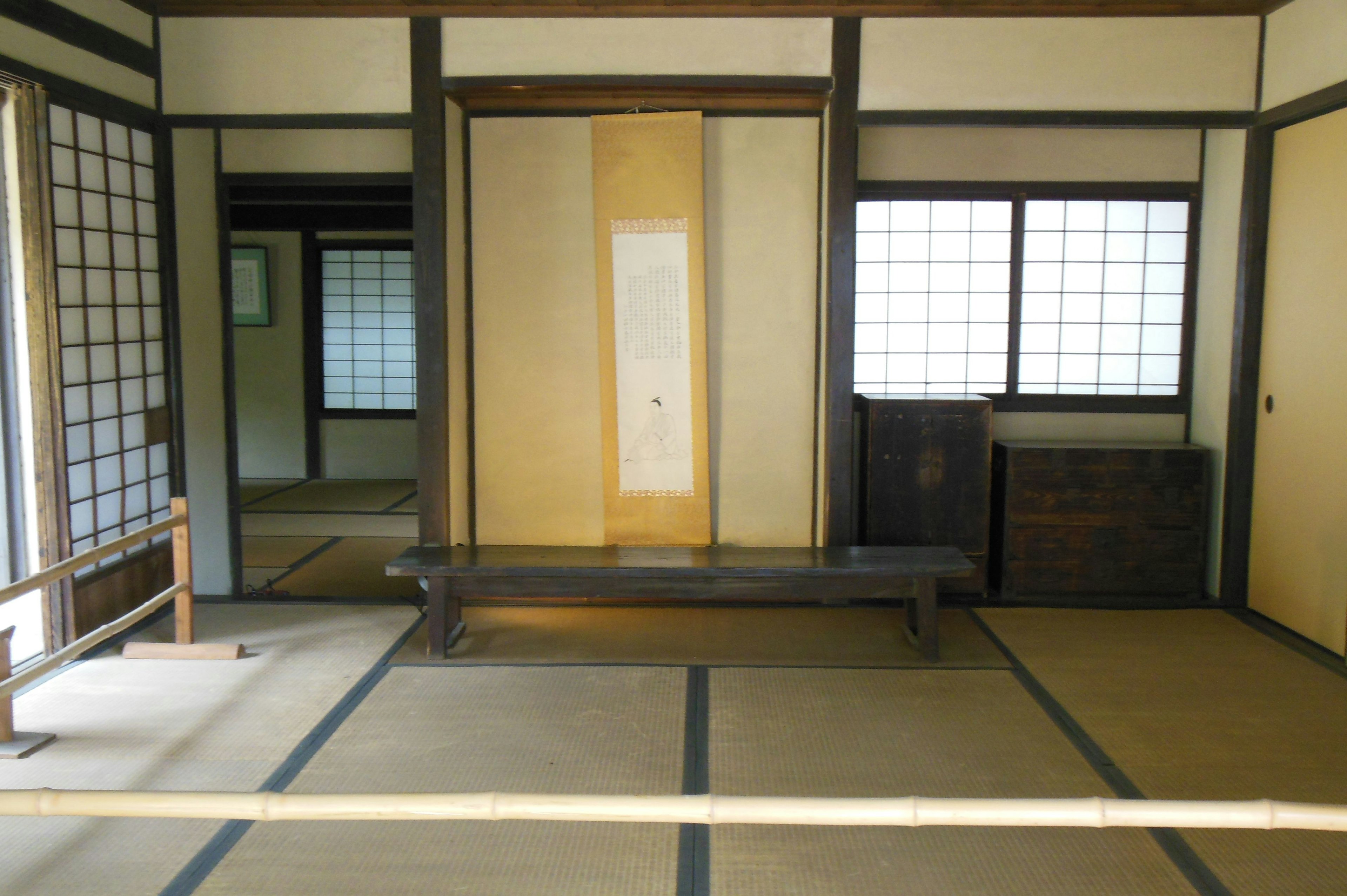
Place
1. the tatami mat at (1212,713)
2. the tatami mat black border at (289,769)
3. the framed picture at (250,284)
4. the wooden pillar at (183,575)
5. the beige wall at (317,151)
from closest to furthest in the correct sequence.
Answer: the tatami mat black border at (289,769) < the tatami mat at (1212,713) < the wooden pillar at (183,575) < the beige wall at (317,151) < the framed picture at (250,284)

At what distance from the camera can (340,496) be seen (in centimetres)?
779

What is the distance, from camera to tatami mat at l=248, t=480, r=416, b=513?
23.9 ft

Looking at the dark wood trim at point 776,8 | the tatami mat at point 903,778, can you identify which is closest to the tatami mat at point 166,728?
the tatami mat at point 903,778

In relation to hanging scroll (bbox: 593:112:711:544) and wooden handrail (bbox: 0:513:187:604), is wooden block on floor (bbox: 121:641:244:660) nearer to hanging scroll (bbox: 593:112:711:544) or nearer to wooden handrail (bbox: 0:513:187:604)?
wooden handrail (bbox: 0:513:187:604)

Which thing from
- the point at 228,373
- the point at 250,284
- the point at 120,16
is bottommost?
Answer: the point at 228,373

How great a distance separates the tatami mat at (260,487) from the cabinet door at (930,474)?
194 inches

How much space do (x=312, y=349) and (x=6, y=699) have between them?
604cm

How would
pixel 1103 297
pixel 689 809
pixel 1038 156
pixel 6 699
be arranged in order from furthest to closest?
1. pixel 1103 297
2. pixel 1038 156
3. pixel 6 699
4. pixel 689 809

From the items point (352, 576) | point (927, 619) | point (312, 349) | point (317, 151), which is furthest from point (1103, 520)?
point (312, 349)

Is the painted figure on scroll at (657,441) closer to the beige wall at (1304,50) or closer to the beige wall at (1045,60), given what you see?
the beige wall at (1045,60)

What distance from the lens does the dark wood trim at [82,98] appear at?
11.8 ft

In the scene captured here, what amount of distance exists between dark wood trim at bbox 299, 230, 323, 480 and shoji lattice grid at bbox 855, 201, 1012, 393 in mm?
5405

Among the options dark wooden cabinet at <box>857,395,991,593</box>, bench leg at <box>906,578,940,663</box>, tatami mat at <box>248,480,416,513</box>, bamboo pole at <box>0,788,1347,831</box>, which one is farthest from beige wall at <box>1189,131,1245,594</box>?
tatami mat at <box>248,480,416,513</box>

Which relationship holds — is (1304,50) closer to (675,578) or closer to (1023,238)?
(1023,238)
